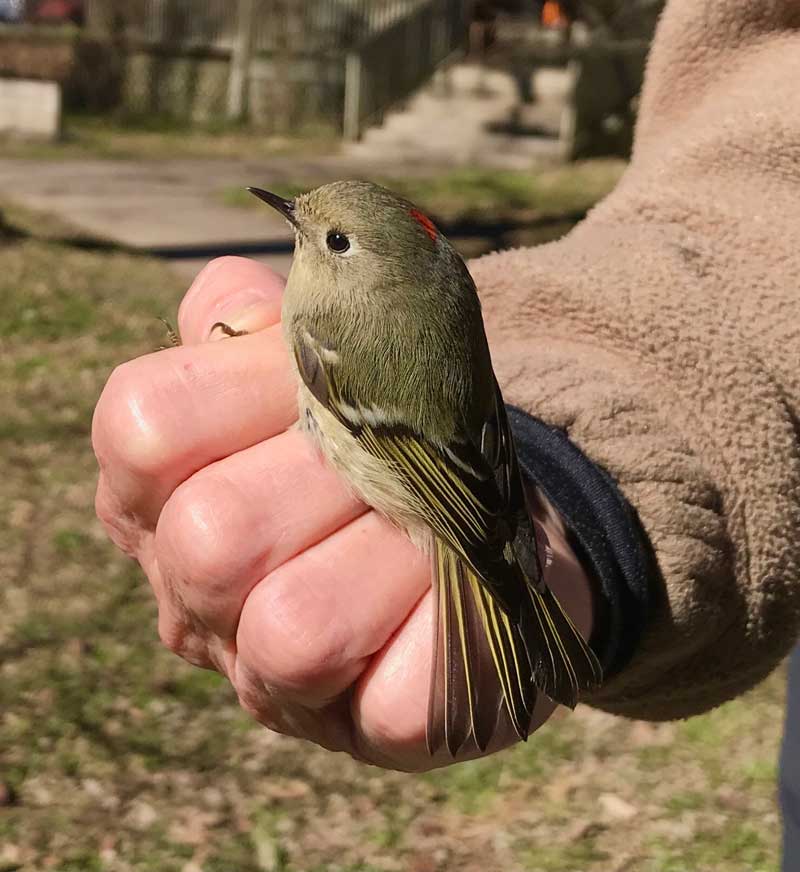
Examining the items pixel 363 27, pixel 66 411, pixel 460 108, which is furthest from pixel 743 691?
pixel 363 27

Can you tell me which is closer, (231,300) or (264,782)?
(231,300)

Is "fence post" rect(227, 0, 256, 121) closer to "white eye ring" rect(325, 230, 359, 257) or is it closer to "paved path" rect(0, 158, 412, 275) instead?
"paved path" rect(0, 158, 412, 275)

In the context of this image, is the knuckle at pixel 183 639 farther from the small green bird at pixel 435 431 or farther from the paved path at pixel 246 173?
the paved path at pixel 246 173

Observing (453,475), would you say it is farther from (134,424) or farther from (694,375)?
(134,424)

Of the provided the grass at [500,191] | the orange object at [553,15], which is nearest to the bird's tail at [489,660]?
the grass at [500,191]

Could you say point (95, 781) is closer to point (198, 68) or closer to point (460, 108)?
point (460, 108)

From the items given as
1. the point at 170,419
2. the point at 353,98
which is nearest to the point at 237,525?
the point at 170,419
